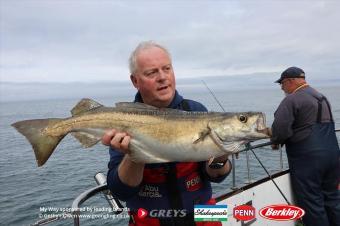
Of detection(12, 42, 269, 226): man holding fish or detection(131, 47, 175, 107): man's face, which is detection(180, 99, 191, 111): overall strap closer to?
detection(12, 42, 269, 226): man holding fish

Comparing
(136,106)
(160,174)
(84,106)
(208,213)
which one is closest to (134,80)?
(136,106)

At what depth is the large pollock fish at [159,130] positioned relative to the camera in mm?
3600

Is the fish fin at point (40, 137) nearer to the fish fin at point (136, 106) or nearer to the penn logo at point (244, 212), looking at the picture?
the fish fin at point (136, 106)

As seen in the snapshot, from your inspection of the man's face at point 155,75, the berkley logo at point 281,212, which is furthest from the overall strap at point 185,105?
the berkley logo at point 281,212

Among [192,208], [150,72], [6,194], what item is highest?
[150,72]

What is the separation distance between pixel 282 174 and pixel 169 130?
16.6ft

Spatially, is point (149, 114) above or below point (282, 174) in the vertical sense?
above

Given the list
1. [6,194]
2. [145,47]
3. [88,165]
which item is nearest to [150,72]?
[145,47]

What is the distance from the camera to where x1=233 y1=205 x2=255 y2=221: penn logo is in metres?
6.92

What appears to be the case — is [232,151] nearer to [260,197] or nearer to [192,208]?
[192,208]

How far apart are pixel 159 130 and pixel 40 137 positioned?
136 centimetres

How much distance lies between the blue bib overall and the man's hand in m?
4.69

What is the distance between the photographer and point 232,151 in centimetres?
362

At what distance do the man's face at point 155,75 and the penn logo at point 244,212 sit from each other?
3706mm
